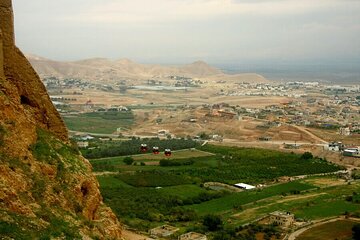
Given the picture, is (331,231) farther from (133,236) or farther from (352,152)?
(352,152)

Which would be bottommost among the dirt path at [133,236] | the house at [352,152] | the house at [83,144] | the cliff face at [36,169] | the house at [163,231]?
the house at [83,144]

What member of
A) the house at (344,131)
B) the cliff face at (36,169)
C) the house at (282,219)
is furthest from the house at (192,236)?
the house at (344,131)

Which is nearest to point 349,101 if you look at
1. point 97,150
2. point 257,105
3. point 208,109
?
point 257,105

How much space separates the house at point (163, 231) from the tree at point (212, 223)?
8.24ft

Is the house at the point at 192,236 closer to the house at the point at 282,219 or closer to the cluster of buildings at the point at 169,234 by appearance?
the cluster of buildings at the point at 169,234

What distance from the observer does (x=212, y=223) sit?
123 feet

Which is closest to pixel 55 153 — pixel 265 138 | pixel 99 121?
pixel 265 138

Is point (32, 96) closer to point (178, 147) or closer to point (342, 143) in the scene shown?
point (178, 147)

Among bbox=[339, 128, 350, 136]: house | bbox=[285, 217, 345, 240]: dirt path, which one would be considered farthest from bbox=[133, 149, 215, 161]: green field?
bbox=[285, 217, 345, 240]: dirt path

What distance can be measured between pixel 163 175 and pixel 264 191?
34.6ft

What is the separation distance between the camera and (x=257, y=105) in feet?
433

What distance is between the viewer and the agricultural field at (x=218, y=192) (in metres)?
40.8

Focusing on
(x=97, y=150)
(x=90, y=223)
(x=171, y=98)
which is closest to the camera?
(x=90, y=223)

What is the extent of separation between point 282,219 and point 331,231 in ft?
11.9
